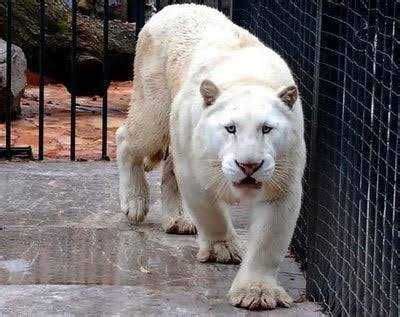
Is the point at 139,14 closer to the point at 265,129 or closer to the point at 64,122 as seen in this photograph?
the point at 64,122

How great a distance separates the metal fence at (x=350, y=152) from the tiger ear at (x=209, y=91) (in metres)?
0.55

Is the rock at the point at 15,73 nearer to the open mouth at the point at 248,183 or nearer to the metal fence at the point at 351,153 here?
the metal fence at the point at 351,153

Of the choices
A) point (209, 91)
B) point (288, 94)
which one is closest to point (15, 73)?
point (209, 91)

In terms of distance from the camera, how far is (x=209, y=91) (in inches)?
189

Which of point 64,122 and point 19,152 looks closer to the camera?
point 19,152

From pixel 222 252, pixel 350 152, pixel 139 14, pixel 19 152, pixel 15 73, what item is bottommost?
pixel 19 152

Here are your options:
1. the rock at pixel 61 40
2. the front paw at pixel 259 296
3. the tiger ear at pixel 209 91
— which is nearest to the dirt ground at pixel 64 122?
the rock at pixel 61 40

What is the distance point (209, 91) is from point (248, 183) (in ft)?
1.56

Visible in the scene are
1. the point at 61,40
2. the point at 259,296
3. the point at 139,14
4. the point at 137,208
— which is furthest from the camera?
the point at 61,40

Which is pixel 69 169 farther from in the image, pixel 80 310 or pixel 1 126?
pixel 80 310

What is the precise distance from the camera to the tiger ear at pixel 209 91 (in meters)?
4.80

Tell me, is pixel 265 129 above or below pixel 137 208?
above

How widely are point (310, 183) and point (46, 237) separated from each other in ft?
5.49

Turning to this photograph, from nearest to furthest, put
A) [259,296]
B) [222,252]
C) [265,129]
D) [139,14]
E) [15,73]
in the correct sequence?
[265,129] < [259,296] < [222,252] < [139,14] < [15,73]
